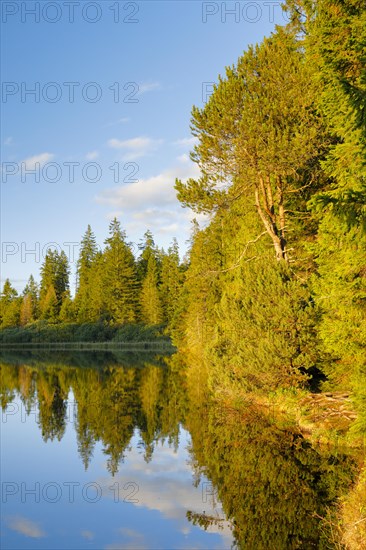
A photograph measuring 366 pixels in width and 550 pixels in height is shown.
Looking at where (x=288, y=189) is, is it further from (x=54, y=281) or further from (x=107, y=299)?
(x=54, y=281)

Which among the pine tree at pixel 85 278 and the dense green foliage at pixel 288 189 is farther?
the pine tree at pixel 85 278

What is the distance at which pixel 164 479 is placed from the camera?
12836 millimetres

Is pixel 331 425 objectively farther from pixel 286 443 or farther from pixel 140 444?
pixel 140 444

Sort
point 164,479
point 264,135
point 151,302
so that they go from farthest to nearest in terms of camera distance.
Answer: point 151,302
point 264,135
point 164,479

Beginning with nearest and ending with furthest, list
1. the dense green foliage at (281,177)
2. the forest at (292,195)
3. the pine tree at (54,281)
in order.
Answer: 1. the forest at (292,195)
2. the dense green foliage at (281,177)
3. the pine tree at (54,281)

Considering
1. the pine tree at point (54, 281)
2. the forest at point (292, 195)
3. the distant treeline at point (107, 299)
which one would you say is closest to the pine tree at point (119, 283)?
the distant treeline at point (107, 299)

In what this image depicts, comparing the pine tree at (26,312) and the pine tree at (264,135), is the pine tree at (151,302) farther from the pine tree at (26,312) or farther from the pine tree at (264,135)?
the pine tree at (264,135)

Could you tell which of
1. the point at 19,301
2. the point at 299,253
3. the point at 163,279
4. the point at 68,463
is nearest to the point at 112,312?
the point at 163,279

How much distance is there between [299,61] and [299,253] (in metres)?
8.19

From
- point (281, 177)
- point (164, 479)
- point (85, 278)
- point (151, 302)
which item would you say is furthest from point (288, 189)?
point (85, 278)

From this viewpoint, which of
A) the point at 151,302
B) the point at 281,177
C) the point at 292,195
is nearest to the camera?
the point at 281,177

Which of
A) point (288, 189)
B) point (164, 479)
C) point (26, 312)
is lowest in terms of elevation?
point (164, 479)

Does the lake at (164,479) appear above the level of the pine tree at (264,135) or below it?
below

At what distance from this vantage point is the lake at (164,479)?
9.16m
